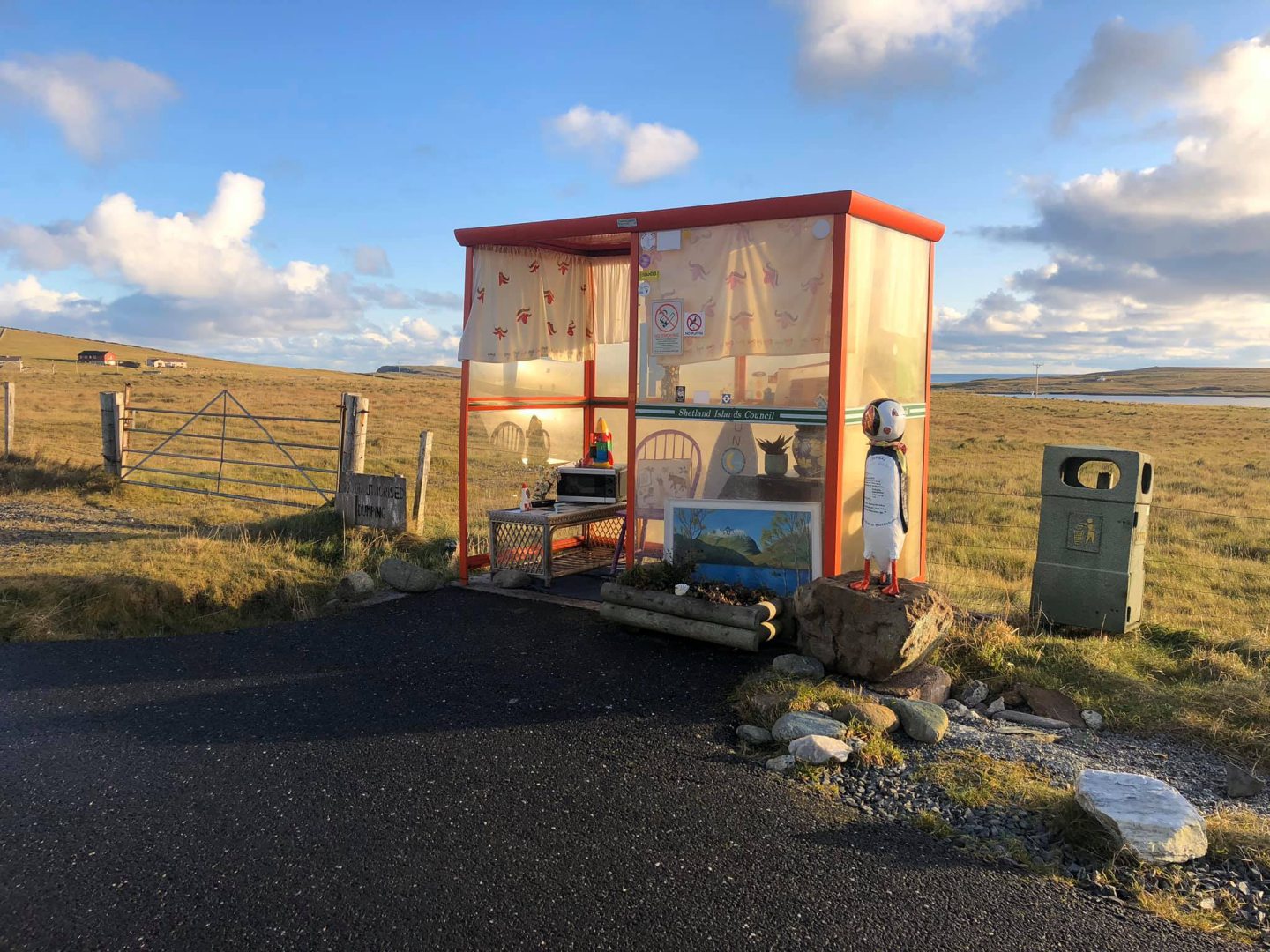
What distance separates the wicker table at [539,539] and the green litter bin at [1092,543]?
362 centimetres

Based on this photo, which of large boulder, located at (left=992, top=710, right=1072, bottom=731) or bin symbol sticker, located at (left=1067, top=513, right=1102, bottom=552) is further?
bin symbol sticker, located at (left=1067, top=513, right=1102, bottom=552)

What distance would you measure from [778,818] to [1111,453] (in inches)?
152

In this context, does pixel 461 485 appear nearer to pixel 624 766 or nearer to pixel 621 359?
pixel 621 359

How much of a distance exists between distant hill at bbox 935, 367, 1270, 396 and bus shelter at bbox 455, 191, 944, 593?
105224 mm

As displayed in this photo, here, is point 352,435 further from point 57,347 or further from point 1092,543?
point 57,347

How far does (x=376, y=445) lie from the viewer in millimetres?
22531

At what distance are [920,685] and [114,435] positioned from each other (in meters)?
12.5

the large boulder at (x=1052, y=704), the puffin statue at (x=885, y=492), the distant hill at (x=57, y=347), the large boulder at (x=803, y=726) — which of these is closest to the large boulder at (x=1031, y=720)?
the large boulder at (x=1052, y=704)

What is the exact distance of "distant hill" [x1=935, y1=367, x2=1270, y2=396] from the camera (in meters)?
112

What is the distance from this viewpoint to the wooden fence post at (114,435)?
13.3 metres

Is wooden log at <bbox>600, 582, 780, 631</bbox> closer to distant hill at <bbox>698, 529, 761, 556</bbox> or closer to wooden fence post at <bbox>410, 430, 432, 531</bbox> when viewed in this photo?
distant hill at <bbox>698, 529, 761, 556</bbox>

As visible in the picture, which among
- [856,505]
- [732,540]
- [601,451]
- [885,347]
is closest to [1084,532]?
[856,505]

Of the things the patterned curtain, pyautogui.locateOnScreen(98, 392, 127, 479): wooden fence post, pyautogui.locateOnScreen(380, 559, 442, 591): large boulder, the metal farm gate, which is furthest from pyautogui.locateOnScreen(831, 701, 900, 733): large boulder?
pyautogui.locateOnScreen(98, 392, 127, 479): wooden fence post

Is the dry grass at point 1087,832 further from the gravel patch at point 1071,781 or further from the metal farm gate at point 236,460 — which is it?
the metal farm gate at point 236,460
